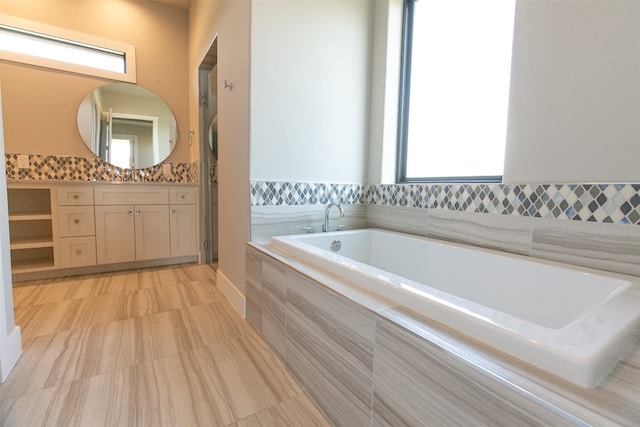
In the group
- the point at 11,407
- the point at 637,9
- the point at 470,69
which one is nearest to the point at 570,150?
the point at 637,9

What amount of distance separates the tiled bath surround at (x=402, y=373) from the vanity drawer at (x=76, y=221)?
6.83ft

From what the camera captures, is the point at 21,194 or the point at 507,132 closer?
the point at 507,132

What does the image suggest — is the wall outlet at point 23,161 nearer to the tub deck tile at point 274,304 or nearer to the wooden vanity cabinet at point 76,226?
the wooden vanity cabinet at point 76,226

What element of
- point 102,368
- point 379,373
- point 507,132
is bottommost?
point 102,368

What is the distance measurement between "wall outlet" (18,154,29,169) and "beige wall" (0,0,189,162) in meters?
0.04

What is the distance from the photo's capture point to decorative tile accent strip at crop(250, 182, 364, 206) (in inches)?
67.5

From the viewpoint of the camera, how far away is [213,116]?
2.99 metres

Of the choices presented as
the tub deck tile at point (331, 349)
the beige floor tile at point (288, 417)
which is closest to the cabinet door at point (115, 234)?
A: the tub deck tile at point (331, 349)

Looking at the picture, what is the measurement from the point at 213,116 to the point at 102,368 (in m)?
2.42

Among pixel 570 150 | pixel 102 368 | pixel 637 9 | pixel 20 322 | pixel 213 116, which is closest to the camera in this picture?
pixel 637 9

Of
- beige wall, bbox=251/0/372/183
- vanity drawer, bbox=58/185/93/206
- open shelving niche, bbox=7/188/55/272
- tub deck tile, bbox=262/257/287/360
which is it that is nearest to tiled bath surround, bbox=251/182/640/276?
beige wall, bbox=251/0/372/183

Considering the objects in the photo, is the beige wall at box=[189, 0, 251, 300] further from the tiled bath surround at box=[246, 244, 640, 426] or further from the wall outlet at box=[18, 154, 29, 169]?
the wall outlet at box=[18, 154, 29, 169]

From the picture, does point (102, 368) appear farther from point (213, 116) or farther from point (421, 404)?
point (213, 116)

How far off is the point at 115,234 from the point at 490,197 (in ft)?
9.56
